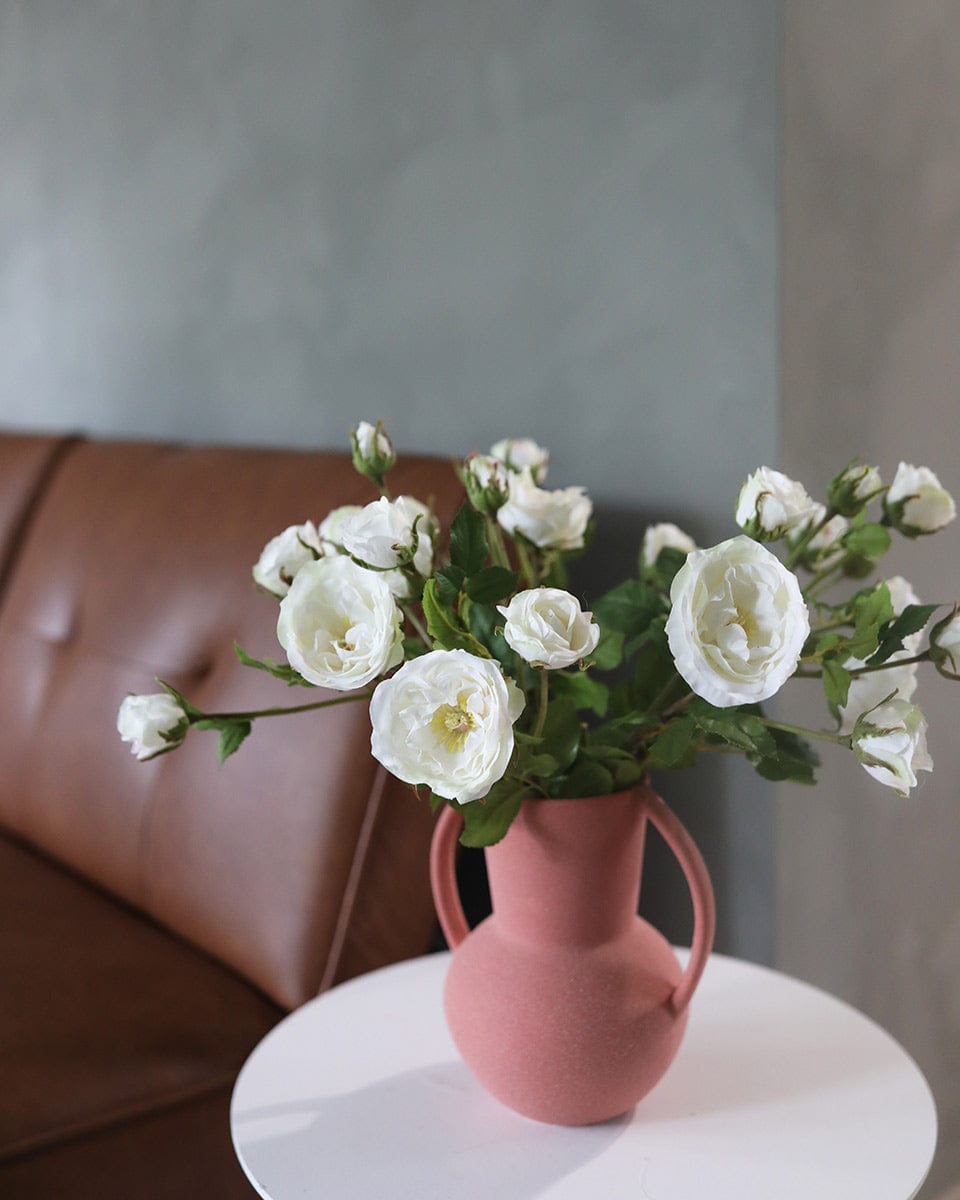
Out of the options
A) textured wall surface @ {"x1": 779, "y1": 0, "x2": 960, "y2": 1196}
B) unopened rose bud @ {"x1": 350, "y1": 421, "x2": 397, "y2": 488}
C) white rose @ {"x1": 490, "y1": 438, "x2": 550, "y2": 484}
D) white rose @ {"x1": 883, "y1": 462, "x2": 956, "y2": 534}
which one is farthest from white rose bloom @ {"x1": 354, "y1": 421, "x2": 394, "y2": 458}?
textured wall surface @ {"x1": 779, "y1": 0, "x2": 960, "y2": 1196}

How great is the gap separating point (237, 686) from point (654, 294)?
1.70 feet

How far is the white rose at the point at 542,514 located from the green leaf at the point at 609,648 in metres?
0.06

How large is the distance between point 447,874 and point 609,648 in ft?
0.69

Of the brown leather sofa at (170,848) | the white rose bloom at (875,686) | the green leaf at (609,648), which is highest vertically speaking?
the green leaf at (609,648)

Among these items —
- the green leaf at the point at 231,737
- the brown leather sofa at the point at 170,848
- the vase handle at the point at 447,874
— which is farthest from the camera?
the brown leather sofa at the point at 170,848

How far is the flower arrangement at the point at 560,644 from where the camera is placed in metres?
0.62

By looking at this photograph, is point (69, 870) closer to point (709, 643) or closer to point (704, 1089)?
point (704, 1089)

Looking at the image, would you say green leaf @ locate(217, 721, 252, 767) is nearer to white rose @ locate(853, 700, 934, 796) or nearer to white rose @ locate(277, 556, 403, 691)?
white rose @ locate(277, 556, 403, 691)

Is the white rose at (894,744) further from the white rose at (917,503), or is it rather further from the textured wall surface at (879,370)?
the textured wall surface at (879,370)

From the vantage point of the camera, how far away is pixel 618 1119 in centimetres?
79

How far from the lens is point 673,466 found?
1.14 m

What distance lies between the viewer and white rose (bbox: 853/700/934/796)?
641mm

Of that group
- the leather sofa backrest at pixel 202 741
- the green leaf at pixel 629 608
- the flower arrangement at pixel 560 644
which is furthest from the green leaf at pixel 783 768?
the leather sofa backrest at pixel 202 741

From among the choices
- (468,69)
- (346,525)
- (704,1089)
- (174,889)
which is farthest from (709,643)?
(468,69)
